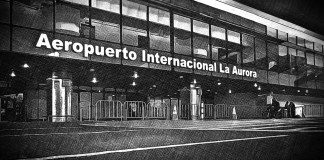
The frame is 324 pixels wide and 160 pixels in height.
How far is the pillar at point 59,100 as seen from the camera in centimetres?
1645

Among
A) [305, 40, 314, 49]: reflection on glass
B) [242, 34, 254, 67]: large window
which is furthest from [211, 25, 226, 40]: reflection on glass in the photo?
[305, 40, 314, 49]: reflection on glass

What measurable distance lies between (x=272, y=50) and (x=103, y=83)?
17.4 metres

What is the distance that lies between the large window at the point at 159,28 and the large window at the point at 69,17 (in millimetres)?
4952

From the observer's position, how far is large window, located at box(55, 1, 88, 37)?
17.1 metres

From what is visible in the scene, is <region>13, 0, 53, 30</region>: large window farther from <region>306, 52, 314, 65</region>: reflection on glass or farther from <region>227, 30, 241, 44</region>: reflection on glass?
<region>306, 52, 314, 65</region>: reflection on glass

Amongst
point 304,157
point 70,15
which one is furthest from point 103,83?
point 304,157

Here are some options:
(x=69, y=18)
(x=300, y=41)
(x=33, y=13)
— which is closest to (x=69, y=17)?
(x=69, y=18)

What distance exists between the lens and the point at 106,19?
2000 cm

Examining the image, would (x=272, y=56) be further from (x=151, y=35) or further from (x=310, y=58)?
(x=151, y=35)

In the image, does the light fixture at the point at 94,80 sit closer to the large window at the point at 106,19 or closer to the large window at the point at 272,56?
the large window at the point at 106,19

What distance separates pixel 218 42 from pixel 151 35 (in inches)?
242

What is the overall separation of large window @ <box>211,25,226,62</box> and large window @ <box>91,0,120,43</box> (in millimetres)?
8374

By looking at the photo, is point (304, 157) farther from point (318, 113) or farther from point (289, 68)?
point (318, 113)

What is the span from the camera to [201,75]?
20.7 metres
